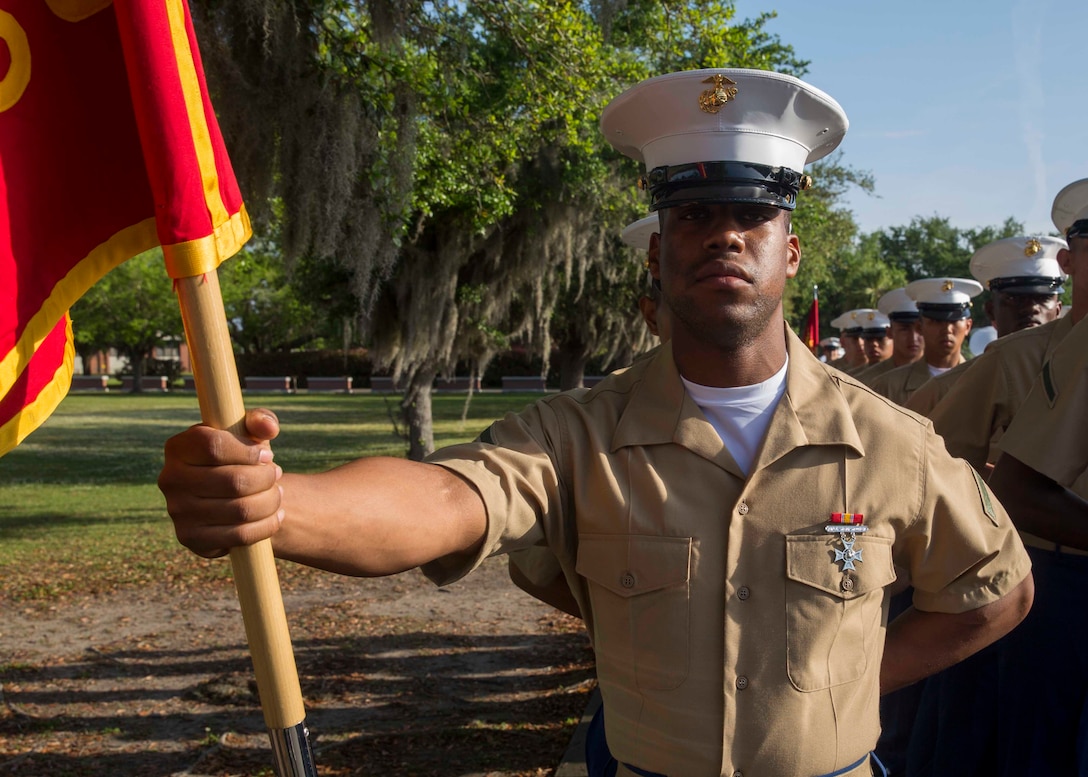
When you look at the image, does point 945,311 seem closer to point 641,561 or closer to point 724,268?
point 724,268

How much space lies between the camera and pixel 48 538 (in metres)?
10.4

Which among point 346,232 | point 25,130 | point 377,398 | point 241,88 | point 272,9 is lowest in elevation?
point 377,398

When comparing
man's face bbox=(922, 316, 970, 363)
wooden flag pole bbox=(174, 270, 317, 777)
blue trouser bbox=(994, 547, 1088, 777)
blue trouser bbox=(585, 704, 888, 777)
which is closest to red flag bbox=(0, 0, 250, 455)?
wooden flag pole bbox=(174, 270, 317, 777)

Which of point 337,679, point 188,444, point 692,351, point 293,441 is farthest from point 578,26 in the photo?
point 293,441

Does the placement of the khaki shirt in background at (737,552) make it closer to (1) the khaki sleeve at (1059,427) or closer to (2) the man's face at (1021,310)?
(1) the khaki sleeve at (1059,427)

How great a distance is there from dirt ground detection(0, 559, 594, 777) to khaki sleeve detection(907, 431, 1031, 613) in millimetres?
2993

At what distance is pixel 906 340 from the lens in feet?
25.8

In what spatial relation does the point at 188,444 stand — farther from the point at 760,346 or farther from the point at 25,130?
the point at 760,346

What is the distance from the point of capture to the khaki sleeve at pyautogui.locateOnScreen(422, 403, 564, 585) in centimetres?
192

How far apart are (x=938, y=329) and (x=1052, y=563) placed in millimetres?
3498

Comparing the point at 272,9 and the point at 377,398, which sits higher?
the point at 272,9

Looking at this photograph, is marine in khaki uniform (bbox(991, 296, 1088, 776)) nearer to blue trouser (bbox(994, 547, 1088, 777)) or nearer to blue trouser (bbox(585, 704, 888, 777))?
blue trouser (bbox(994, 547, 1088, 777))

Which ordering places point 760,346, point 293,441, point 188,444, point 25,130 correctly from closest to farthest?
Result: point 188,444, point 25,130, point 760,346, point 293,441

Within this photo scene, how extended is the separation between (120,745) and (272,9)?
445 cm
